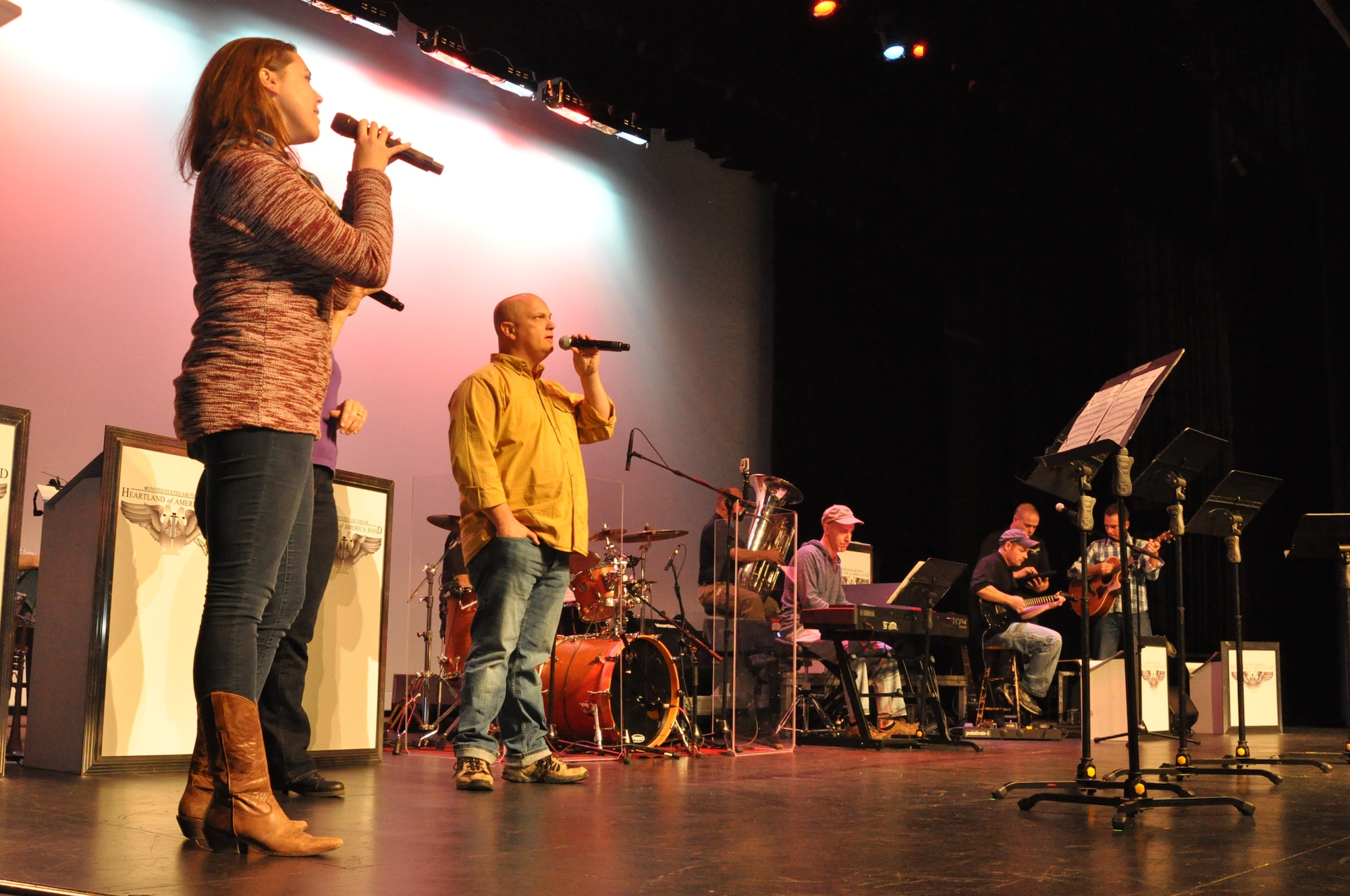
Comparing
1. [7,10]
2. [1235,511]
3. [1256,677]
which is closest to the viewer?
[7,10]

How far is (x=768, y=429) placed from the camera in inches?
410

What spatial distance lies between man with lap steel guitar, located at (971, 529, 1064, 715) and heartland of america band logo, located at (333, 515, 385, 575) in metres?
4.60

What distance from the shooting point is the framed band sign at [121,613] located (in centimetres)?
380

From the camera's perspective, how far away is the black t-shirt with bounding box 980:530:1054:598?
835 centimetres

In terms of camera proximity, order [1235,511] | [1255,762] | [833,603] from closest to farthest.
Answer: [1255,762]
[1235,511]
[833,603]

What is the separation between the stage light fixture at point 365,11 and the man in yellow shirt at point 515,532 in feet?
13.4

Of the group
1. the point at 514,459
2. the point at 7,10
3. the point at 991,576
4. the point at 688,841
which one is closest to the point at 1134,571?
the point at 991,576

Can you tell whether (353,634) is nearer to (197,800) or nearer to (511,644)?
(511,644)

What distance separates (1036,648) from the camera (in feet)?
26.3

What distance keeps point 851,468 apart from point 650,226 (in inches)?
106

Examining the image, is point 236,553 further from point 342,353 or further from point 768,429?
point 768,429

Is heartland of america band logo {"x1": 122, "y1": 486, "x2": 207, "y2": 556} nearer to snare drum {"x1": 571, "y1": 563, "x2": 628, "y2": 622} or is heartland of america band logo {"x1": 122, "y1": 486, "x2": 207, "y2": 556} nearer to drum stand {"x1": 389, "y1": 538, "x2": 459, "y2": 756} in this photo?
drum stand {"x1": 389, "y1": 538, "x2": 459, "y2": 756}

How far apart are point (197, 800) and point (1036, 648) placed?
265 inches

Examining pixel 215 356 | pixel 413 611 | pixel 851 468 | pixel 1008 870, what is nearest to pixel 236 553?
pixel 215 356
